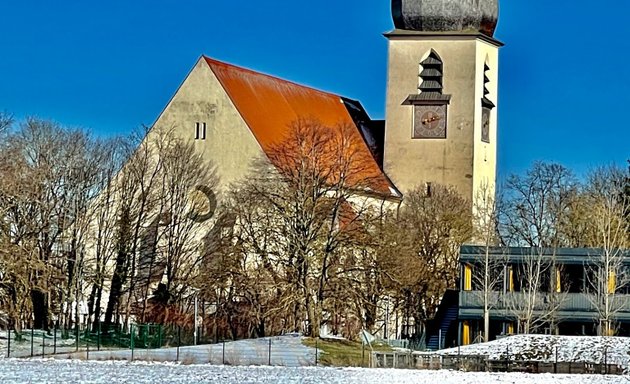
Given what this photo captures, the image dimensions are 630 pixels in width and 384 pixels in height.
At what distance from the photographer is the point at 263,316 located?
54844 mm

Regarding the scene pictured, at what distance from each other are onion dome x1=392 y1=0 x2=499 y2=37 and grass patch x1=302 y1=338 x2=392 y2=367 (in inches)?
936

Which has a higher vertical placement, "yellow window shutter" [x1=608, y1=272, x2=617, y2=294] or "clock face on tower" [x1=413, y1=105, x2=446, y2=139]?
"clock face on tower" [x1=413, y1=105, x2=446, y2=139]

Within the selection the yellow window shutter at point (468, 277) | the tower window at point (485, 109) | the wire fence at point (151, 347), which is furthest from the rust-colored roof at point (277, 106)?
the wire fence at point (151, 347)

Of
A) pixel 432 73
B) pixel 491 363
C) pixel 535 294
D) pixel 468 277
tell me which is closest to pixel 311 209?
pixel 468 277

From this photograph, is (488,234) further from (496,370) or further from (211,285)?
(496,370)

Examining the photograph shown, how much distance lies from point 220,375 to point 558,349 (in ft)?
40.6

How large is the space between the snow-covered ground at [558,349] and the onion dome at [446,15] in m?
26.8

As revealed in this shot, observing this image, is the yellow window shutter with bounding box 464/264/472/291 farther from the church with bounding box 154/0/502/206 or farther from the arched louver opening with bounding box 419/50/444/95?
the arched louver opening with bounding box 419/50/444/95

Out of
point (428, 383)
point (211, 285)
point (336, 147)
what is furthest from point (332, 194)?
point (428, 383)

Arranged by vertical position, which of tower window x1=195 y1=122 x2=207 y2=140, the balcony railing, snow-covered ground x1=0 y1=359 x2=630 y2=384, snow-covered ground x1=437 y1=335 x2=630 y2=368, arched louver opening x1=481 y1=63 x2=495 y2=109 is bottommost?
snow-covered ground x1=0 y1=359 x2=630 y2=384

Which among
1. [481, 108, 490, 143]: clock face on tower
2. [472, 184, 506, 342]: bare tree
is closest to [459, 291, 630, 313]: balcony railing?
[472, 184, 506, 342]: bare tree

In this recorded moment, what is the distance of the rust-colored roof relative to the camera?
66125mm

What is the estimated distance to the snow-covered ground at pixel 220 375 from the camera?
34.2 meters

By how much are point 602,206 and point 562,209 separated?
3454mm
